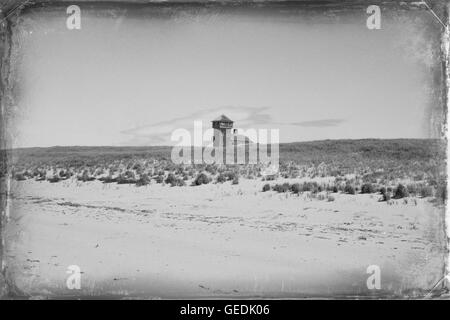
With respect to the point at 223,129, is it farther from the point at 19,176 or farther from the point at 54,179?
the point at 19,176

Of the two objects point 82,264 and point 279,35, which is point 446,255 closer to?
point 279,35

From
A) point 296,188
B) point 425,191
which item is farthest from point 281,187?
point 425,191

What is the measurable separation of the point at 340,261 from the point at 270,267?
0.94 meters

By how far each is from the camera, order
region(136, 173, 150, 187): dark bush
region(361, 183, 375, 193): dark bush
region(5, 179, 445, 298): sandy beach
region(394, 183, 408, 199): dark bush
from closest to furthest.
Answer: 1. region(5, 179, 445, 298): sandy beach
2. region(394, 183, 408, 199): dark bush
3. region(361, 183, 375, 193): dark bush
4. region(136, 173, 150, 187): dark bush

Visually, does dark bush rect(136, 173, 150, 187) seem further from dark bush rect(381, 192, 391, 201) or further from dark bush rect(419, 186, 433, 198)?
dark bush rect(419, 186, 433, 198)

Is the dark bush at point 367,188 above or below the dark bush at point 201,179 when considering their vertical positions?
below

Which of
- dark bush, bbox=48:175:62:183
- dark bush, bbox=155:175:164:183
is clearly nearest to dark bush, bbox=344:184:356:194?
dark bush, bbox=155:175:164:183

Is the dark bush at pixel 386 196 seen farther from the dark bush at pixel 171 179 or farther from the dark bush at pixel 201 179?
the dark bush at pixel 171 179

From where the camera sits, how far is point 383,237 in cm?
593

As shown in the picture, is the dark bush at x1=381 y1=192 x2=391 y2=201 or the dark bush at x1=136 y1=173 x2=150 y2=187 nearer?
the dark bush at x1=381 y1=192 x2=391 y2=201

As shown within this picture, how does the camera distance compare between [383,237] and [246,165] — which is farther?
[246,165]

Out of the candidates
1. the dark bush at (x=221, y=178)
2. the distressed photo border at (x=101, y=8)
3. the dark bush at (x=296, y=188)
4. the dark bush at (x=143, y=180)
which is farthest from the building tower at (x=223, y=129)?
the distressed photo border at (x=101, y=8)
